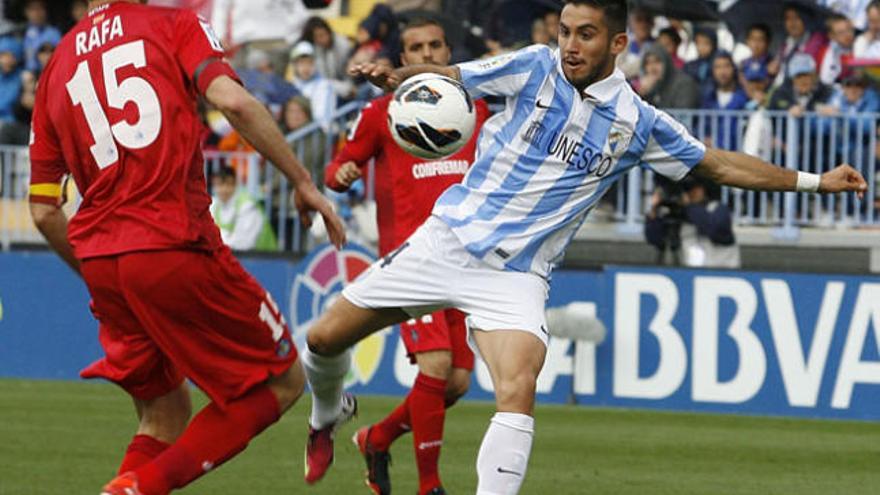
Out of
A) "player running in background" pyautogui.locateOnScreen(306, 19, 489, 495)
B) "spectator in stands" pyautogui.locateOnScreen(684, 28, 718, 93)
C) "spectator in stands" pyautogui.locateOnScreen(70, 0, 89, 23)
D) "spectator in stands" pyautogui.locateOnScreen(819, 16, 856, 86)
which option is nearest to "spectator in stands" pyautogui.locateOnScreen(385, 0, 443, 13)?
"spectator in stands" pyautogui.locateOnScreen(684, 28, 718, 93)

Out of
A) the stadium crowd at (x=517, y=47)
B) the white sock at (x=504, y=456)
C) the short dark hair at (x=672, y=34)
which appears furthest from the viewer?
the short dark hair at (x=672, y=34)

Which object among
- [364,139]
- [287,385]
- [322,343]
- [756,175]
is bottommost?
[322,343]

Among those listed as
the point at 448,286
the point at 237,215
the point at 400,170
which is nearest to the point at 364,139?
the point at 400,170

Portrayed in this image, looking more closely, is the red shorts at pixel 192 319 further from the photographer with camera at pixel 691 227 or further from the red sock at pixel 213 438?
the photographer with camera at pixel 691 227

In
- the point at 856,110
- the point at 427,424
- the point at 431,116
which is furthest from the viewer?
the point at 856,110

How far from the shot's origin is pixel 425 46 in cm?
1027

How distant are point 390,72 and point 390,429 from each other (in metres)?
2.56

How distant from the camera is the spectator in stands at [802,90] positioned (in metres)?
Answer: 18.0

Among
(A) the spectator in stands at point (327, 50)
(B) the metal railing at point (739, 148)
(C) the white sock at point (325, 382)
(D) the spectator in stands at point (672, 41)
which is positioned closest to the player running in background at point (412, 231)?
(C) the white sock at point (325, 382)

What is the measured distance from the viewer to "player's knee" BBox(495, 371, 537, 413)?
7.79 meters

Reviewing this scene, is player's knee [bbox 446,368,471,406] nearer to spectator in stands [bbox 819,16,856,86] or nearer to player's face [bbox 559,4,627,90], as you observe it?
player's face [bbox 559,4,627,90]

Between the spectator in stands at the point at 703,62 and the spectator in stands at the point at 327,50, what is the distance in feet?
11.9

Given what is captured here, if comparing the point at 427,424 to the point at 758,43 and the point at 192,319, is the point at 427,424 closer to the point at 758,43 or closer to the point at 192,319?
the point at 192,319

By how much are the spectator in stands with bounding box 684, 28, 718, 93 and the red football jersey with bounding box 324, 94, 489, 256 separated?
8.59m
